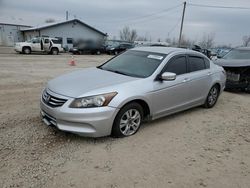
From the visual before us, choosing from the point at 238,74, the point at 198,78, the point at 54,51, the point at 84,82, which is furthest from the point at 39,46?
the point at 84,82

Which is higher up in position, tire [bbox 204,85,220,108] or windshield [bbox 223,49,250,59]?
windshield [bbox 223,49,250,59]

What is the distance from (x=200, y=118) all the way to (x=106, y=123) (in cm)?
262

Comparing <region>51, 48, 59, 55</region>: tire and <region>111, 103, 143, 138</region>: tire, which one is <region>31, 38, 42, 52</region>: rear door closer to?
<region>51, 48, 59, 55</region>: tire

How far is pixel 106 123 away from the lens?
3.99 metres

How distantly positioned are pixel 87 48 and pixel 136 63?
25466 millimetres

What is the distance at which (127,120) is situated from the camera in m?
4.32

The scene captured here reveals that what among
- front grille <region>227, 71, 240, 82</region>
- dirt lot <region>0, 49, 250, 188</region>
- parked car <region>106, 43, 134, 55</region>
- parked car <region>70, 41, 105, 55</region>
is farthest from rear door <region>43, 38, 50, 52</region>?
dirt lot <region>0, 49, 250, 188</region>

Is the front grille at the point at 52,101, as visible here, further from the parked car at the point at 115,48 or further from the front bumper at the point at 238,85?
the parked car at the point at 115,48

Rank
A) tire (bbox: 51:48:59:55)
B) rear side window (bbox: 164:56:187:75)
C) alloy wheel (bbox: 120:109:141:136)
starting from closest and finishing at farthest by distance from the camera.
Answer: alloy wheel (bbox: 120:109:141:136)
rear side window (bbox: 164:56:187:75)
tire (bbox: 51:48:59:55)

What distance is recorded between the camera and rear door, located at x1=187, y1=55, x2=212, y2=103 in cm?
555

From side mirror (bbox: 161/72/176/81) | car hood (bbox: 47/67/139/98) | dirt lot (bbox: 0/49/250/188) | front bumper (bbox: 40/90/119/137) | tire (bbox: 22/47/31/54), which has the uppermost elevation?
side mirror (bbox: 161/72/176/81)

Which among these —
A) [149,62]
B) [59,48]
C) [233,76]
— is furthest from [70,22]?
[149,62]

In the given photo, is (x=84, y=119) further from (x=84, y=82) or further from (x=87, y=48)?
(x=87, y=48)

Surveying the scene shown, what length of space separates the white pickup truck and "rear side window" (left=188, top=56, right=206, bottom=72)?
21.5m
